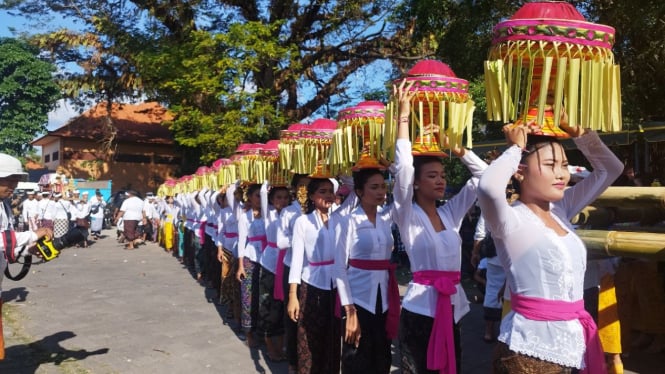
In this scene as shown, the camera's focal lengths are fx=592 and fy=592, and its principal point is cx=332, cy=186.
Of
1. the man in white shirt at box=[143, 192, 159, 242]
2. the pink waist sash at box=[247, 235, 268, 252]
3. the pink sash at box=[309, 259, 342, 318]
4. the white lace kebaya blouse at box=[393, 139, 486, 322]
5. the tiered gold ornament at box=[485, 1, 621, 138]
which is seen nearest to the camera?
the tiered gold ornament at box=[485, 1, 621, 138]

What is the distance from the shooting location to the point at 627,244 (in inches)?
131

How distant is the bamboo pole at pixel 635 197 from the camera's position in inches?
144

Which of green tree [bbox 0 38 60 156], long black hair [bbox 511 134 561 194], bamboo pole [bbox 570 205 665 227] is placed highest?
green tree [bbox 0 38 60 156]

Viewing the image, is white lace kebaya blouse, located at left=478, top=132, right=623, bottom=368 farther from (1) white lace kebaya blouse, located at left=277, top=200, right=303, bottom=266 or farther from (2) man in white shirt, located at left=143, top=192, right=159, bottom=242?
(2) man in white shirt, located at left=143, top=192, right=159, bottom=242

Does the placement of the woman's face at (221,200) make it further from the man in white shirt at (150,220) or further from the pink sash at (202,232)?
the man in white shirt at (150,220)

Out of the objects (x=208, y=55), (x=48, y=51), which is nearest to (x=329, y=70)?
(x=208, y=55)

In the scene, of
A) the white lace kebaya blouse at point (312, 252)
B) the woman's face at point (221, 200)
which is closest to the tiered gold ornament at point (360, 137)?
the white lace kebaya blouse at point (312, 252)

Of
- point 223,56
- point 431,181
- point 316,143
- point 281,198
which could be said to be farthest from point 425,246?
point 223,56

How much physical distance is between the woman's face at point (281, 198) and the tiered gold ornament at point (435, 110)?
2677 millimetres

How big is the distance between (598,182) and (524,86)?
0.66 metres

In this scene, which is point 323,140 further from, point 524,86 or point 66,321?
point 66,321

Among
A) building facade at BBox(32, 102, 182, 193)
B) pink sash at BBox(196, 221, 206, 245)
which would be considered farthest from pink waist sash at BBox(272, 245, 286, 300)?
building facade at BBox(32, 102, 182, 193)

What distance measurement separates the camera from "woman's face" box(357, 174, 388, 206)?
3846 mm

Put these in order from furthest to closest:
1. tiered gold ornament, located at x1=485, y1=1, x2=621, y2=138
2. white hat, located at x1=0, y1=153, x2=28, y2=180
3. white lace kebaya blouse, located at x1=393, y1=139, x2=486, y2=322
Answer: white hat, located at x1=0, y1=153, x2=28, y2=180 < white lace kebaya blouse, located at x1=393, y1=139, x2=486, y2=322 < tiered gold ornament, located at x1=485, y1=1, x2=621, y2=138
